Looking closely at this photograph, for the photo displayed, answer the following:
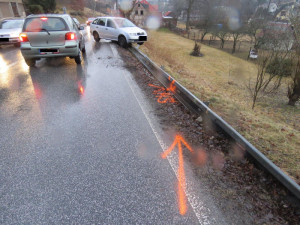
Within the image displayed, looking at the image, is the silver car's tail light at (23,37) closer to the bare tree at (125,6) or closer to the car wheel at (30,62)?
the car wheel at (30,62)

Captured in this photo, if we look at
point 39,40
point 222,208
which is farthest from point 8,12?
point 222,208

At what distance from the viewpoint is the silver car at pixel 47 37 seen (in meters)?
6.63

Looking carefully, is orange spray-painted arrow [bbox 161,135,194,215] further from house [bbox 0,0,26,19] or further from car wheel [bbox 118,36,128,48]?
house [bbox 0,0,26,19]

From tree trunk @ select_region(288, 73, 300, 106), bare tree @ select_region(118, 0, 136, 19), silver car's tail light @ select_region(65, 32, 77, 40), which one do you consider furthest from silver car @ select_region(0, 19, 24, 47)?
bare tree @ select_region(118, 0, 136, 19)

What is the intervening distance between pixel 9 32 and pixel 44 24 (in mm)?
7062

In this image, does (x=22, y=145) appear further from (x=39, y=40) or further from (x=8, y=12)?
(x=8, y=12)

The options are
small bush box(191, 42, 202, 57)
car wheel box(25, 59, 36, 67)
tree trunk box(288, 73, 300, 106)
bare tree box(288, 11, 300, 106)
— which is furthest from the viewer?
small bush box(191, 42, 202, 57)

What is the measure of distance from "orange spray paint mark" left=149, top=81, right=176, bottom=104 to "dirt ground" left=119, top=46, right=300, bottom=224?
1242 millimetres

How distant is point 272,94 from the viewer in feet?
40.8

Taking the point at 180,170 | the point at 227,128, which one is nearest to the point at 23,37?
the point at 180,170

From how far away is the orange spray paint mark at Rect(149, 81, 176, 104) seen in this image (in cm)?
513

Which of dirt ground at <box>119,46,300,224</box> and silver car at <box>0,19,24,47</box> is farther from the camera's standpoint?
silver car at <box>0,19,24,47</box>

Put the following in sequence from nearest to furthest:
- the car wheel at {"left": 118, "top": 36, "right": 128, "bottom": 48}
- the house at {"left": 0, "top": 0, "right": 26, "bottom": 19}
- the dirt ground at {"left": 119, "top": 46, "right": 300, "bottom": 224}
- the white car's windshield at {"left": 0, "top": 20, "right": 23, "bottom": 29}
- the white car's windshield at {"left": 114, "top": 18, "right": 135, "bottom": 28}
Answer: the dirt ground at {"left": 119, "top": 46, "right": 300, "bottom": 224}, the white car's windshield at {"left": 0, "top": 20, "right": 23, "bottom": 29}, the car wheel at {"left": 118, "top": 36, "right": 128, "bottom": 48}, the white car's windshield at {"left": 114, "top": 18, "right": 135, "bottom": 28}, the house at {"left": 0, "top": 0, "right": 26, "bottom": 19}

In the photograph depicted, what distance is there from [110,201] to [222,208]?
132 cm
